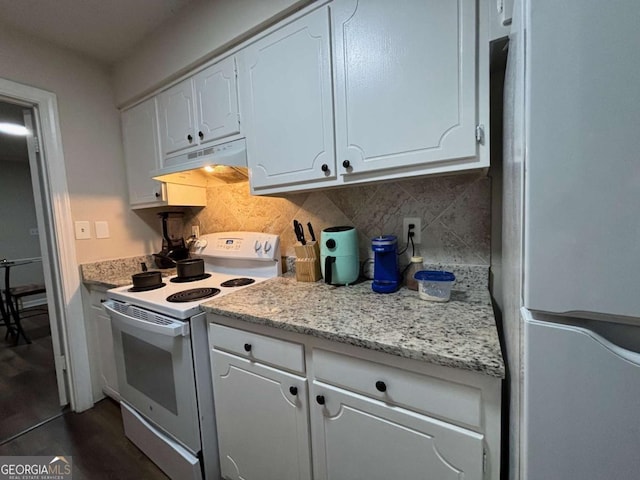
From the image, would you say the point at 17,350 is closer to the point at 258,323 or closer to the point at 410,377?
the point at 258,323

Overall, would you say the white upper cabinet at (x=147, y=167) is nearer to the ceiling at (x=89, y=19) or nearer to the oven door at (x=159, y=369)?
the ceiling at (x=89, y=19)

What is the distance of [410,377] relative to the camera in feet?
2.39

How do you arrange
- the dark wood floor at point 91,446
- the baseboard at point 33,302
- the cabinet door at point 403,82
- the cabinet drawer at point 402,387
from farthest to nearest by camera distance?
the baseboard at point 33,302 → the dark wood floor at point 91,446 → the cabinet door at point 403,82 → the cabinet drawer at point 402,387

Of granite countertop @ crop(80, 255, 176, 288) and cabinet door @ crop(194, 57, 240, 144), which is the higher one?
cabinet door @ crop(194, 57, 240, 144)

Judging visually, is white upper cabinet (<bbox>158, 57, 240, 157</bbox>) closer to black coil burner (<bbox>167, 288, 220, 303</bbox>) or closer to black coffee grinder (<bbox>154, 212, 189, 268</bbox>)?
black coffee grinder (<bbox>154, 212, 189, 268</bbox>)

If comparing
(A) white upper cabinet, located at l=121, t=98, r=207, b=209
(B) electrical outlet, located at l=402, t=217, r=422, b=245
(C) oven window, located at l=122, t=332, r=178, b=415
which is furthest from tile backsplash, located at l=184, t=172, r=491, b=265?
(C) oven window, located at l=122, t=332, r=178, b=415

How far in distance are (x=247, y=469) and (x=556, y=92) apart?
152 cm

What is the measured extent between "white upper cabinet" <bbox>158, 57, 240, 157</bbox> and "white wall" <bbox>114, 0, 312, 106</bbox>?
0.08 meters

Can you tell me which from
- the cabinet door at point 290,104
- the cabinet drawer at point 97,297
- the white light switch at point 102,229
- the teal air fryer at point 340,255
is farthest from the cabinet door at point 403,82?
the white light switch at point 102,229

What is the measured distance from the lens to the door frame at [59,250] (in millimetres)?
1704

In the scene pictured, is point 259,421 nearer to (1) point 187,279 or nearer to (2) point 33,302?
(1) point 187,279

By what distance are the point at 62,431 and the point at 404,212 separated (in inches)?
96.7

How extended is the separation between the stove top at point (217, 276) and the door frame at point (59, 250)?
0.57m

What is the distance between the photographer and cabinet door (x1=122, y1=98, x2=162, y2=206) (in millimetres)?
1828
